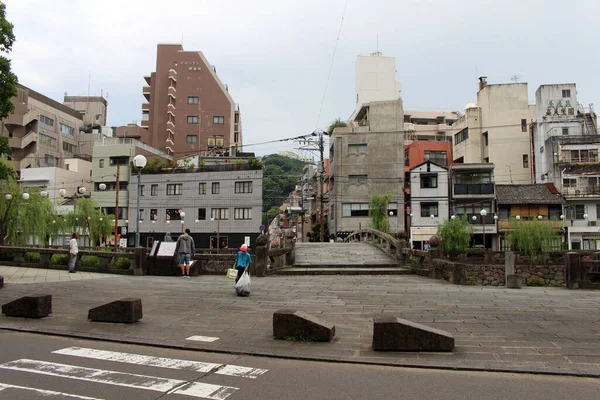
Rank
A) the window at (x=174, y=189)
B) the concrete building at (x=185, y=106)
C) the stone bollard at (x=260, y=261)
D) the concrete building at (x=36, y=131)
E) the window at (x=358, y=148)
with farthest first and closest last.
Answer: the concrete building at (x=185, y=106), the concrete building at (x=36, y=131), the window at (x=174, y=189), the window at (x=358, y=148), the stone bollard at (x=260, y=261)

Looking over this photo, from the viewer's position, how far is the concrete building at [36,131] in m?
57.8

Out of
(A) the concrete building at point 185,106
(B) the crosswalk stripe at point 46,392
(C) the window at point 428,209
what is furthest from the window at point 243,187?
(B) the crosswalk stripe at point 46,392

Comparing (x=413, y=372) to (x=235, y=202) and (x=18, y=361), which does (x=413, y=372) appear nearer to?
(x=18, y=361)

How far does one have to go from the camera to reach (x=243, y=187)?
5138 centimetres

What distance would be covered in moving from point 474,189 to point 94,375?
48641mm

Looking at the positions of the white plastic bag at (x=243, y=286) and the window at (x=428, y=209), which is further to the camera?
the window at (x=428, y=209)

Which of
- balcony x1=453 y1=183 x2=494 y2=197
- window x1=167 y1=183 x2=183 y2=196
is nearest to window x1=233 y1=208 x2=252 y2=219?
window x1=167 y1=183 x2=183 y2=196

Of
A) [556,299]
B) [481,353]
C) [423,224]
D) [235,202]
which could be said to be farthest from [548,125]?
[481,353]

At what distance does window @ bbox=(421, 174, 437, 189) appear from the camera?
1999 inches

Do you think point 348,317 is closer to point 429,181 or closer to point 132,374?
point 132,374

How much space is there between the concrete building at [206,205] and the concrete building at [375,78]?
73.1 ft

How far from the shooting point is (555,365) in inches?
241

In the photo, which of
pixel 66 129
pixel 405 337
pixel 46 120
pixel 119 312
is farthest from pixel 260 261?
pixel 66 129

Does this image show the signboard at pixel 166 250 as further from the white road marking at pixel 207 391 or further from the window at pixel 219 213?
the window at pixel 219 213
